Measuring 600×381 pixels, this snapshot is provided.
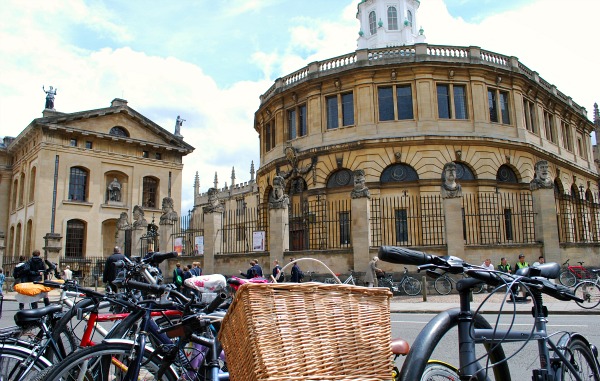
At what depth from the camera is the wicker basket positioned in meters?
2.57

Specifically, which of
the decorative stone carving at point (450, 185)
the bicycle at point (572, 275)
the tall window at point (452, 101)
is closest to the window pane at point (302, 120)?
the tall window at point (452, 101)

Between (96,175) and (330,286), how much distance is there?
141ft

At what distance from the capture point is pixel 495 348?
9.78 feet

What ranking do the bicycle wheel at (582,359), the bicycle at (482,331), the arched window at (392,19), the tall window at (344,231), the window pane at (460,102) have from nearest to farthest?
the bicycle at (482,331), the bicycle wheel at (582,359), the tall window at (344,231), the window pane at (460,102), the arched window at (392,19)

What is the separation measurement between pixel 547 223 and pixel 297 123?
16.0 metres

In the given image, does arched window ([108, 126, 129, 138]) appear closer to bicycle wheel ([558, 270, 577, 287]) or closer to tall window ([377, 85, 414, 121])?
tall window ([377, 85, 414, 121])

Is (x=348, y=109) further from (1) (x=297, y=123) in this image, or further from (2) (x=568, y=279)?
(2) (x=568, y=279)

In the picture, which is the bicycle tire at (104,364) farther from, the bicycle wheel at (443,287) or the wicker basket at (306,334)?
the bicycle wheel at (443,287)

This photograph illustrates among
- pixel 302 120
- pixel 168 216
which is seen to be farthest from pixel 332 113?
pixel 168 216

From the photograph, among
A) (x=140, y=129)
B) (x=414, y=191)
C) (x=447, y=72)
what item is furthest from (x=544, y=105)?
(x=140, y=129)

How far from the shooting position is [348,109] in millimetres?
29625

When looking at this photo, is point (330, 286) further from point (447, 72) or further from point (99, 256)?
point (99, 256)

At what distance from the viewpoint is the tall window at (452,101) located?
28.5 m

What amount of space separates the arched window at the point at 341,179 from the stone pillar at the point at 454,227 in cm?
887
